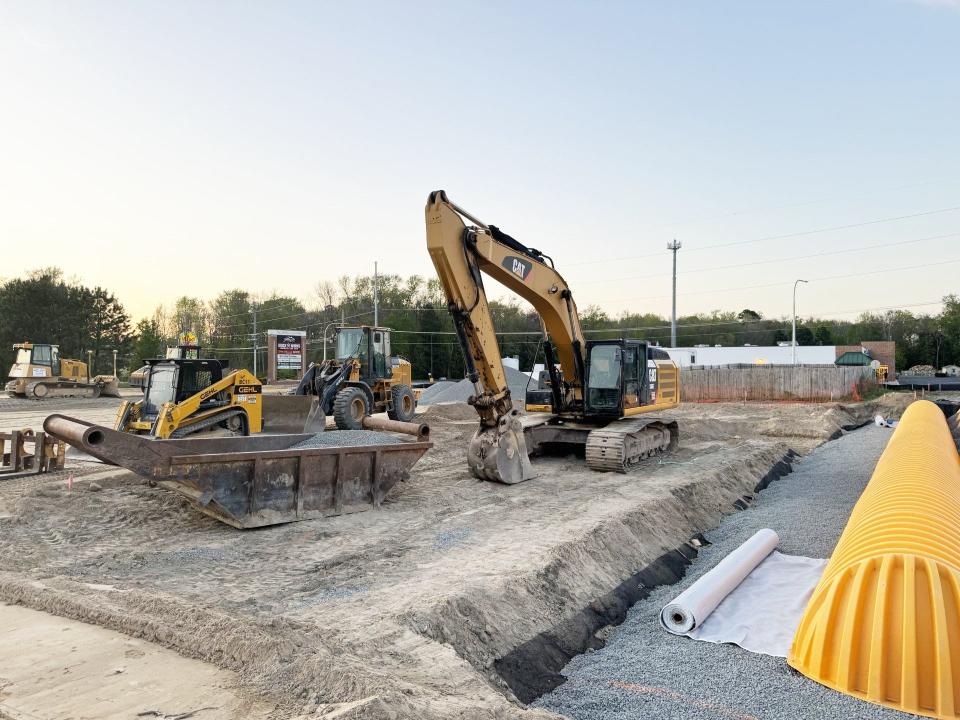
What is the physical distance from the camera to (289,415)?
14.2 metres

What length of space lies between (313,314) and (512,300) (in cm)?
2066

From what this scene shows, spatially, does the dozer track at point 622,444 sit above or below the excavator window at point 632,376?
below

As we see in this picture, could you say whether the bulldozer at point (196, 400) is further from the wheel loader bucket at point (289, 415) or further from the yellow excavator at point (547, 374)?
the yellow excavator at point (547, 374)

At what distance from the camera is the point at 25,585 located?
575 cm

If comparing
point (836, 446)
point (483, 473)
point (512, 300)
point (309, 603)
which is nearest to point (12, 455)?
point (483, 473)

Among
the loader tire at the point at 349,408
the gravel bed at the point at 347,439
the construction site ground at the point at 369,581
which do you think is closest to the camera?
the construction site ground at the point at 369,581

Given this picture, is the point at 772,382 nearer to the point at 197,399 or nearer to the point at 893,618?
the point at 197,399

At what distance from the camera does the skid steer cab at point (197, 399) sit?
38.2ft

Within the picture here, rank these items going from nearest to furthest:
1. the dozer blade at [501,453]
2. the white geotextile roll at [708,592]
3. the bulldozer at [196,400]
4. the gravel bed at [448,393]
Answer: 1. the white geotextile roll at [708,592]
2. the dozer blade at [501,453]
3. the bulldozer at [196,400]
4. the gravel bed at [448,393]

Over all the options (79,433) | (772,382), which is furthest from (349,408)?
(772,382)

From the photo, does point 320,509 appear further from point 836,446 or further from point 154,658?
point 836,446

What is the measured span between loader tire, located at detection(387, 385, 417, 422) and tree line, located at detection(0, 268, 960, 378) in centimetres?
2306

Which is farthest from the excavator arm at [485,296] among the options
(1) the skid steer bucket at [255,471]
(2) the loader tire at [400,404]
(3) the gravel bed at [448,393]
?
(3) the gravel bed at [448,393]

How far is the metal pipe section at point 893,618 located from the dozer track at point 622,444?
269 inches
